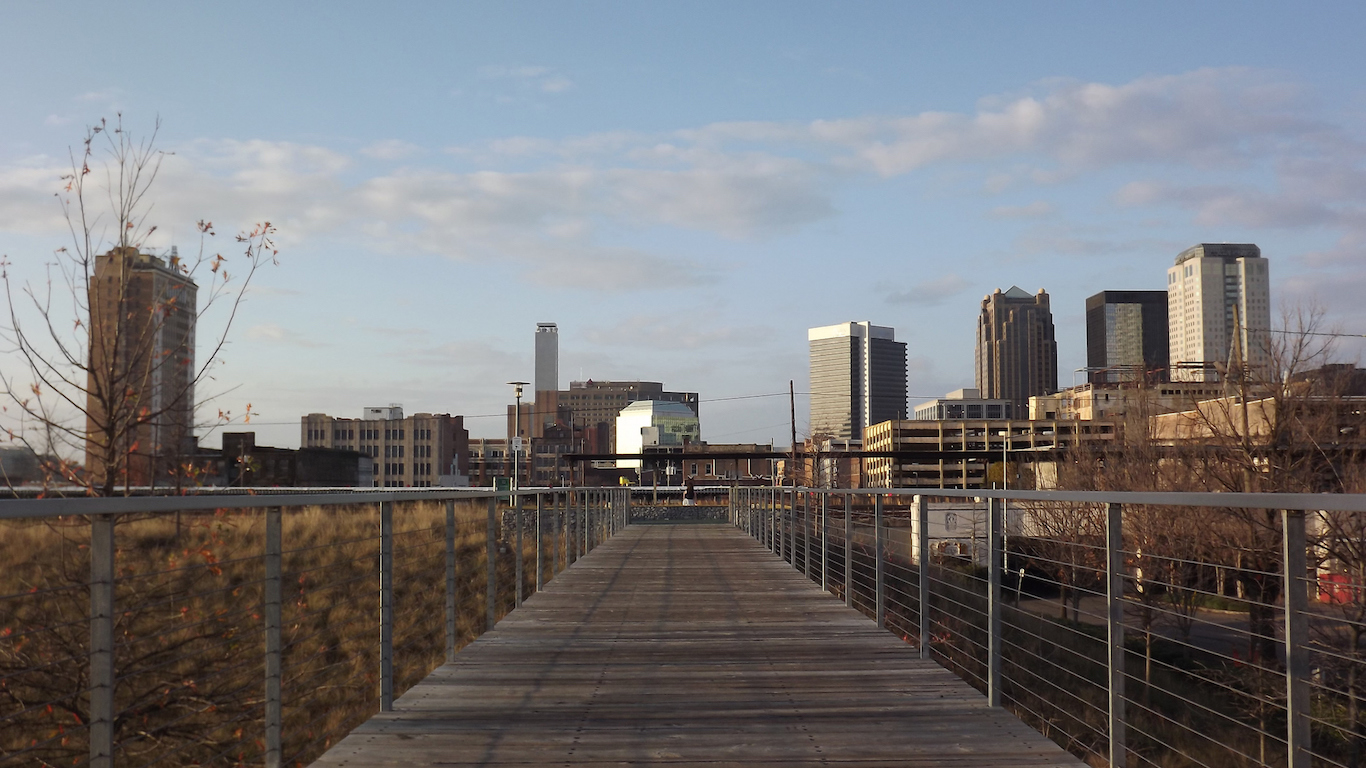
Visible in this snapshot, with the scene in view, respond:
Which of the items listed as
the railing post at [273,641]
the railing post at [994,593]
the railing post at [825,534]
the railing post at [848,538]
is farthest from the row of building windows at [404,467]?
the railing post at [273,641]

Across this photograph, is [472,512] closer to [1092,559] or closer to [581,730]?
[1092,559]

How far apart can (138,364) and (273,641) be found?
452 centimetres

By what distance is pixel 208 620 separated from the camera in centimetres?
407

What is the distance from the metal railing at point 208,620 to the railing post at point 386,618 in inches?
0.5

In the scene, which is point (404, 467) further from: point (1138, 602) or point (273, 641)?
point (1138, 602)

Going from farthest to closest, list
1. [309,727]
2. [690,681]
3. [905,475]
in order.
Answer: [905,475] → [309,727] → [690,681]

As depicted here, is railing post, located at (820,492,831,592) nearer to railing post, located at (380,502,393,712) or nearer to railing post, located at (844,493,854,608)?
railing post, located at (844,493,854,608)

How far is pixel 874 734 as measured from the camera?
Result: 477 centimetres

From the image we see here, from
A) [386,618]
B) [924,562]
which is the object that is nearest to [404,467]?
[924,562]

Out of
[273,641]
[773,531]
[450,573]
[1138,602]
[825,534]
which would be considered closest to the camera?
[1138,602]

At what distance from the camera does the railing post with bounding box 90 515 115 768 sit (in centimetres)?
287

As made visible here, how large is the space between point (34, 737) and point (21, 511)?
249 inches

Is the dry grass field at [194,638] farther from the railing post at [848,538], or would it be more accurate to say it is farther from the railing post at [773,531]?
the railing post at [773,531]

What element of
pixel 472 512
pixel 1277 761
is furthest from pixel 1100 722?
pixel 472 512
